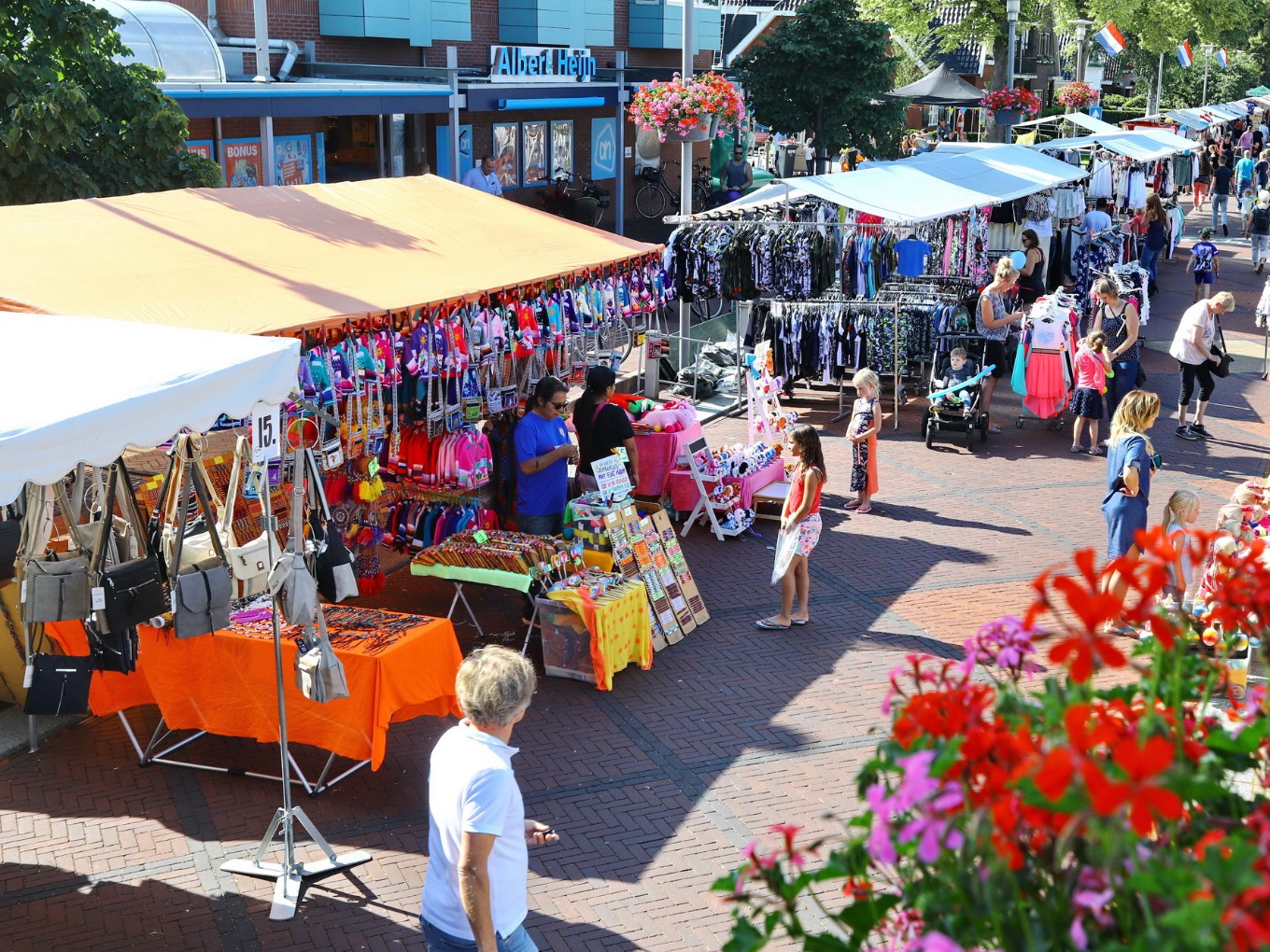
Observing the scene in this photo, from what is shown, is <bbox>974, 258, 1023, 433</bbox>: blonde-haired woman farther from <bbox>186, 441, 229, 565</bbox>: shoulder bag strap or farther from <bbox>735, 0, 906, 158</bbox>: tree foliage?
<bbox>735, 0, 906, 158</bbox>: tree foliage

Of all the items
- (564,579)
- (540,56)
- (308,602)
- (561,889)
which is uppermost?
(540,56)

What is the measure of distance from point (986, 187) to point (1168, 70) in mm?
45834

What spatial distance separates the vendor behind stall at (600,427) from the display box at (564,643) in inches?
64.3

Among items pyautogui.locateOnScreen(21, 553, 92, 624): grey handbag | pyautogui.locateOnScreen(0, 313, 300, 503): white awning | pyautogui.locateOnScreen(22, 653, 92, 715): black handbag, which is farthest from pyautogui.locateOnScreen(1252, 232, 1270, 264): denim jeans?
pyautogui.locateOnScreen(21, 553, 92, 624): grey handbag

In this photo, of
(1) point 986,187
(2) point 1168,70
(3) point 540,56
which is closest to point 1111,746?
(1) point 986,187

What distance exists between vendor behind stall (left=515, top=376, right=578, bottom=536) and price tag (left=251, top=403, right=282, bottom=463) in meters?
3.38

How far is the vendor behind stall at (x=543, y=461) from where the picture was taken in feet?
30.3

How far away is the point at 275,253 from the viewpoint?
8.55 m

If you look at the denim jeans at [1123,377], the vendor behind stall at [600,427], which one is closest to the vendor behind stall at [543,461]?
the vendor behind stall at [600,427]

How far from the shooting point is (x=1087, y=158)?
2348cm

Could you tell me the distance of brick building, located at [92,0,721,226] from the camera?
18.4 meters

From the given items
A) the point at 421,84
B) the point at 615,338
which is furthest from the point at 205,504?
the point at 421,84

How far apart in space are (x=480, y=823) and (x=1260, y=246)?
1008 inches

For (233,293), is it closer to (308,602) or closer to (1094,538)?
(308,602)
